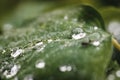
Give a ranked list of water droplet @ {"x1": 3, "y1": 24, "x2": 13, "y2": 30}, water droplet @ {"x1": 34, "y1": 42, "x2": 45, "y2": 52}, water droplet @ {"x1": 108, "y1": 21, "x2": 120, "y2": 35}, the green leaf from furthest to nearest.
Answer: water droplet @ {"x1": 3, "y1": 24, "x2": 13, "y2": 30} → water droplet @ {"x1": 108, "y1": 21, "x2": 120, "y2": 35} → water droplet @ {"x1": 34, "y1": 42, "x2": 45, "y2": 52} → the green leaf

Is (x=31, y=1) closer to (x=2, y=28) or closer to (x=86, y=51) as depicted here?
(x=2, y=28)


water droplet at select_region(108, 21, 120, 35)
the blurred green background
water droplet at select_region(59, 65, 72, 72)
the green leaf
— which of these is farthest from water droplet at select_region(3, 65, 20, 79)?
the blurred green background

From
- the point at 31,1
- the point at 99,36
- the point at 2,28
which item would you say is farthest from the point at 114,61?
the point at 31,1

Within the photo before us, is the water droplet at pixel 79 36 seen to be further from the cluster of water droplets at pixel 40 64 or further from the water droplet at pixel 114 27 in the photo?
the water droplet at pixel 114 27

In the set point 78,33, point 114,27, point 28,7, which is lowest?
point 28,7

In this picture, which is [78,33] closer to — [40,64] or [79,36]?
[79,36]

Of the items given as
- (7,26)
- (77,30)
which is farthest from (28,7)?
(77,30)

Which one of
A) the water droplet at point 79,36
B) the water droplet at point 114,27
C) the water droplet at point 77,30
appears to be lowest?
the water droplet at point 114,27

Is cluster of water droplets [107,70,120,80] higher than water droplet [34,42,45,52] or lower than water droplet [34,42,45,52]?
lower

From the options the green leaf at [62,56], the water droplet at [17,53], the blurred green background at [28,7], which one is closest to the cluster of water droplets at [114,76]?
the green leaf at [62,56]

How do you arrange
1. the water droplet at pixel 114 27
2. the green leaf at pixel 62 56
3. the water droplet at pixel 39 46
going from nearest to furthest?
the green leaf at pixel 62 56
the water droplet at pixel 39 46
the water droplet at pixel 114 27

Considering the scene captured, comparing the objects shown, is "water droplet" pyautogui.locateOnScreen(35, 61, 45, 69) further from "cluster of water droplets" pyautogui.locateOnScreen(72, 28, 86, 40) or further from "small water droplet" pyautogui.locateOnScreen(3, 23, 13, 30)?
"small water droplet" pyautogui.locateOnScreen(3, 23, 13, 30)
